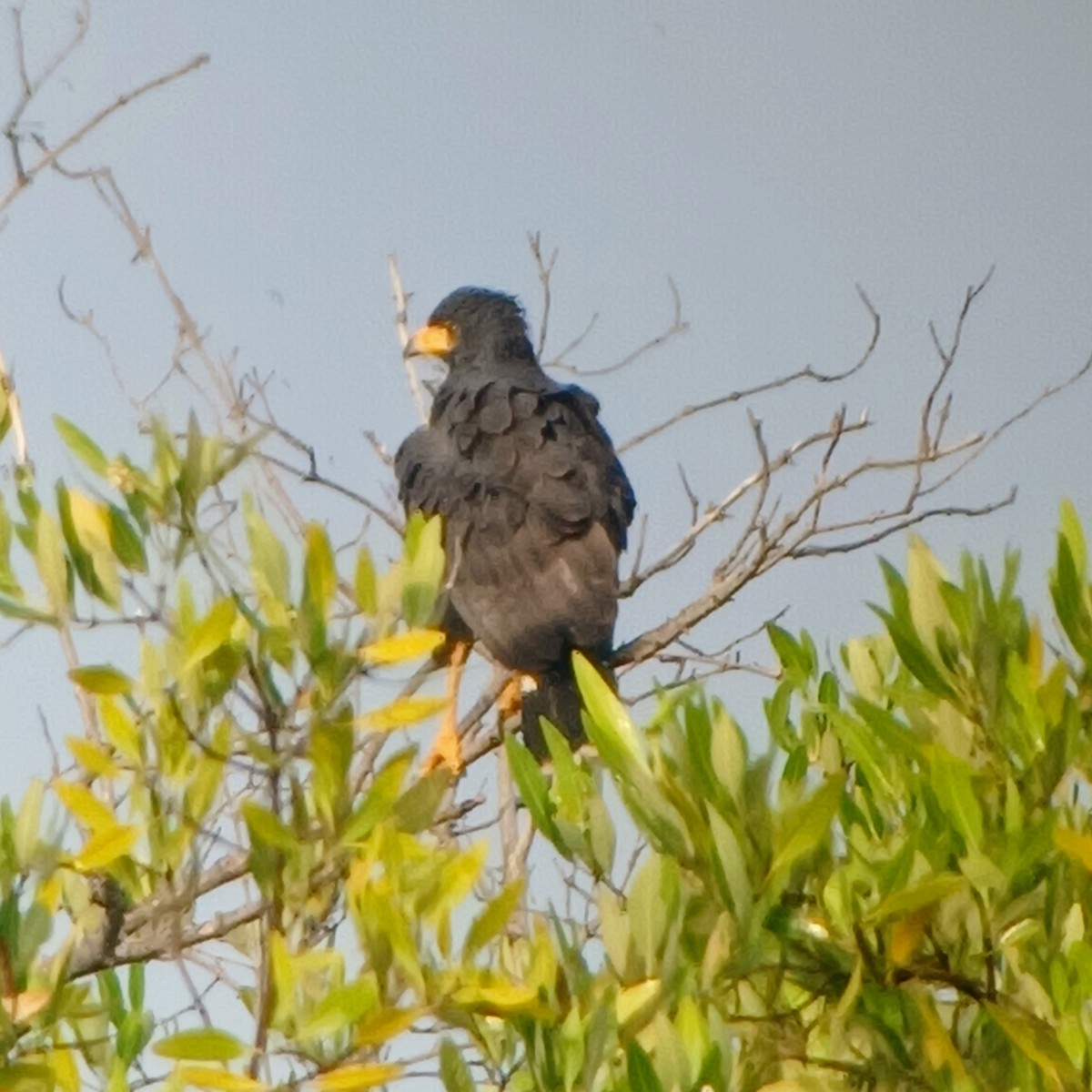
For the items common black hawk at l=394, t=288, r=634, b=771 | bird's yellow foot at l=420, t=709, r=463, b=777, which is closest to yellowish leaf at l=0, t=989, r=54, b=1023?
common black hawk at l=394, t=288, r=634, b=771

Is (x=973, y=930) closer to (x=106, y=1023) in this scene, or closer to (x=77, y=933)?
(x=77, y=933)

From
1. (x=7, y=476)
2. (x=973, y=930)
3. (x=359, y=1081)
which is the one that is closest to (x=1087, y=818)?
(x=973, y=930)

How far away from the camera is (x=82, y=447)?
2.10 meters

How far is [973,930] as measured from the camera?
1819 mm

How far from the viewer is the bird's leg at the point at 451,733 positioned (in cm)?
473

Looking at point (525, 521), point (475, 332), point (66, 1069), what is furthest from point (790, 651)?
point (475, 332)

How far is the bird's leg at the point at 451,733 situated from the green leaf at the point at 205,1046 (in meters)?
2.70

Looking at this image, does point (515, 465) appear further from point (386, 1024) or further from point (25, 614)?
point (386, 1024)

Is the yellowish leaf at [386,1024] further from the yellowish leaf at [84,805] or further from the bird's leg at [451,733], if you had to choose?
the bird's leg at [451,733]

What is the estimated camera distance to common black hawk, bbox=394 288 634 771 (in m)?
4.42

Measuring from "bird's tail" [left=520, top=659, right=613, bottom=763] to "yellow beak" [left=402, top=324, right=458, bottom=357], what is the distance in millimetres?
1904

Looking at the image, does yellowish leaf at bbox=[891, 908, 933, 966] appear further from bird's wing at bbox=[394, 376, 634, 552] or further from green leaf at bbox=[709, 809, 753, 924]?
bird's wing at bbox=[394, 376, 634, 552]

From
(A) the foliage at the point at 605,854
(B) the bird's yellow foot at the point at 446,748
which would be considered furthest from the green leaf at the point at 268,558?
(B) the bird's yellow foot at the point at 446,748

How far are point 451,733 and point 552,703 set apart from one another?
632 mm
